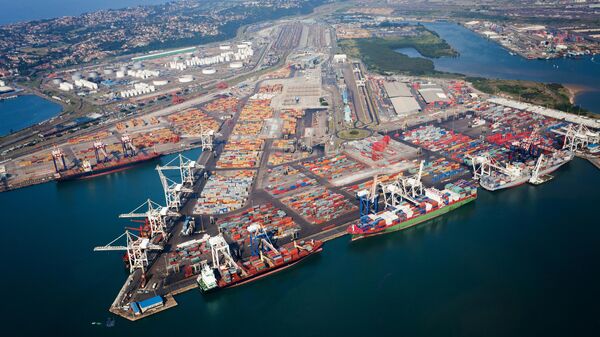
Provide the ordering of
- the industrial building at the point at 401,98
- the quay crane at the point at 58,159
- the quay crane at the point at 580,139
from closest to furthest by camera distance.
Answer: the quay crane at the point at 58,159 → the quay crane at the point at 580,139 → the industrial building at the point at 401,98

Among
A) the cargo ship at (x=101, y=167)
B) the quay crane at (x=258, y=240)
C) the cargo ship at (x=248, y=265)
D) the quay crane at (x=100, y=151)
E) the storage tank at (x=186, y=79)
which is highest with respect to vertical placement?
the storage tank at (x=186, y=79)

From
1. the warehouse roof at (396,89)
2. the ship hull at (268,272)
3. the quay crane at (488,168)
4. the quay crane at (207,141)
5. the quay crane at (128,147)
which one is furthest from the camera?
the warehouse roof at (396,89)

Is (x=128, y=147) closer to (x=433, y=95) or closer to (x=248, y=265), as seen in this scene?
(x=248, y=265)

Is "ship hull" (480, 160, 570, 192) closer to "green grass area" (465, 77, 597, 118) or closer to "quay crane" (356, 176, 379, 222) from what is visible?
"quay crane" (356, 176, 379, 222)

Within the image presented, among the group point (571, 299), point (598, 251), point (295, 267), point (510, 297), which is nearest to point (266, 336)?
point (295, 267)

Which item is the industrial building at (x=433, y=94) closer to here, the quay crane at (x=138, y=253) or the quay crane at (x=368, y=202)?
the quay crane at (x=368, y=202)

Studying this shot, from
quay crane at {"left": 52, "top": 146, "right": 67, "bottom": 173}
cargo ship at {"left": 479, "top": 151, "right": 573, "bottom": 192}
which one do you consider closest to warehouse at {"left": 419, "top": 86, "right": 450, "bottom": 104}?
cargo ship at {"left": 479, "top": 151, "right": 573, "bottom": 192}

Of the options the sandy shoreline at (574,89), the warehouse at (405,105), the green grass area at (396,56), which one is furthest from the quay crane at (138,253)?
the sandy shoreline at (574,89)

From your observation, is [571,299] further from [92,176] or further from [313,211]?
[92,176]
